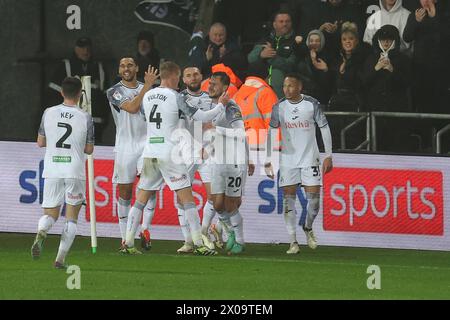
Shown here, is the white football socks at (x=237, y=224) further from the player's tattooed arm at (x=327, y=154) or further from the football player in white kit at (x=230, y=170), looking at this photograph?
the player's tattooed arm at (x=327, y=154)

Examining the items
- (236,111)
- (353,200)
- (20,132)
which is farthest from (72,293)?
(20,132)

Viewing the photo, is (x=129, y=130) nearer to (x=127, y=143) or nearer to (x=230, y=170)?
(x=127, y=143)

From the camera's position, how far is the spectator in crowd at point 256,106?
21703mm

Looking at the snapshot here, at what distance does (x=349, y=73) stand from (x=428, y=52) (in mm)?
1156

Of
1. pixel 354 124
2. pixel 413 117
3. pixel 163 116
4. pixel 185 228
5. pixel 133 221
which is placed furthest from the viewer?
pixel 354 124

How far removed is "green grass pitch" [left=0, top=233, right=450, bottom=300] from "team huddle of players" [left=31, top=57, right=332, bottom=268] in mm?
445

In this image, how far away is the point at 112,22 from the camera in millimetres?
25578

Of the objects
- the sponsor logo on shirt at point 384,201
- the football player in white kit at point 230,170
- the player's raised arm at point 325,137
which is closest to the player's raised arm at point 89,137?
the football player in white kit at point 230,170

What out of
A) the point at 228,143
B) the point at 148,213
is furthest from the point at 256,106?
the point at 148,213

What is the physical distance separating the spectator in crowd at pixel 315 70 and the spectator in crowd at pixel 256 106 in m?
1.59

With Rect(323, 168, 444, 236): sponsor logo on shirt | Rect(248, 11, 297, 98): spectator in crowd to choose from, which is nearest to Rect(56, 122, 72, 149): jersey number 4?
Rect(323, 168, 444, 236): sponsor logo on shirt

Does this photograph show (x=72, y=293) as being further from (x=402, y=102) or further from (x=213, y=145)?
(x=402, y=102)

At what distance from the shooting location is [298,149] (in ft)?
69.1

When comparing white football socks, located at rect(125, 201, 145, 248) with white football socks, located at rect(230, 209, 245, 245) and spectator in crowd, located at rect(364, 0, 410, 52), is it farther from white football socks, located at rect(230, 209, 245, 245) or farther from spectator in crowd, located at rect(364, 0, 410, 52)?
spectator in crowd, located at rect(364, 0, 410, 52)
